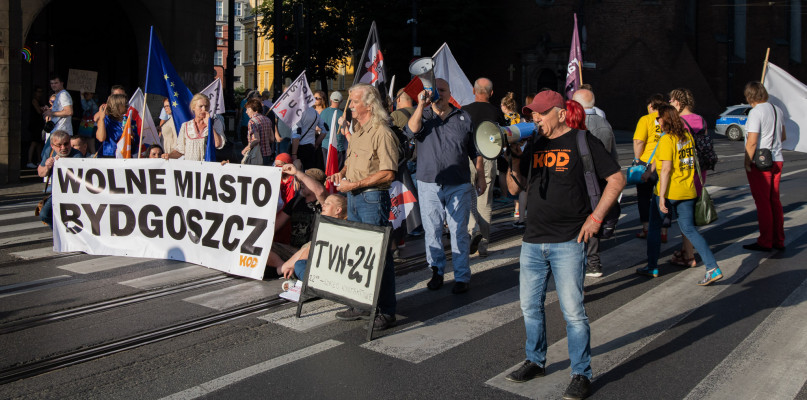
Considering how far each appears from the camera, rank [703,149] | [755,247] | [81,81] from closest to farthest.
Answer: [703,149] < [755,247] < [81,81]

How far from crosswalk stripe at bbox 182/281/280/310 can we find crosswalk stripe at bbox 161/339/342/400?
1.35m

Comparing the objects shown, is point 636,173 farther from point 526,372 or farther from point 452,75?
Result: point 526,372

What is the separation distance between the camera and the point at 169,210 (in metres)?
A: 7.95

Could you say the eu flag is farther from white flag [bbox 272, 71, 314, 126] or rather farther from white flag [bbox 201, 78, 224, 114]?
white flag [bbox 272, 71, 314, 126]

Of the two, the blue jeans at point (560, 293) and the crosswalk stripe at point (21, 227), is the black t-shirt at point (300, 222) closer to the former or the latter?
the blue jeans at point (560, 293)

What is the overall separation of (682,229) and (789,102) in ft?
8.27

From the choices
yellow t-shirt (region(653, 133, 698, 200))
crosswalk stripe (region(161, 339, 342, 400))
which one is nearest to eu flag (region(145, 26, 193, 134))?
crosswalk stripe (region(161, 339, 342, 400))

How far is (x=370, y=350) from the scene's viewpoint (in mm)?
5172

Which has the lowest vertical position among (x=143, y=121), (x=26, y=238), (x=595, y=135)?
(x=26, y=238)

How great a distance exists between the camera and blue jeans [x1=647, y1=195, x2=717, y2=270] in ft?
23.1

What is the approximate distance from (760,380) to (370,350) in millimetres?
2519

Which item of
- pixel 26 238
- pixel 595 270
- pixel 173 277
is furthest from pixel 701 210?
pixel 26 238

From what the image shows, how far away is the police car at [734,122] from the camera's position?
31062 millimetres

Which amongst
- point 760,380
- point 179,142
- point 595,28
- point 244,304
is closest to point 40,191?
point 179,142
